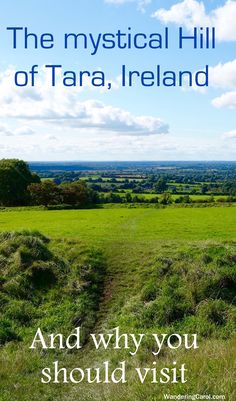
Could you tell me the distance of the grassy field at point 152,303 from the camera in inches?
464

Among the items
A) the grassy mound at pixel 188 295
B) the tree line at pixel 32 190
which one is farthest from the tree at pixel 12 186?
the grassy mound at pixel 188 295

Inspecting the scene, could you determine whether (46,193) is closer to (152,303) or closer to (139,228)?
(139,228)

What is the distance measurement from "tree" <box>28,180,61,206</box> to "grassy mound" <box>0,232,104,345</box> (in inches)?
1517

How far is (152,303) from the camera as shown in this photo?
732 inches

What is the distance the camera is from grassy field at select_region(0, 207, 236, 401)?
38.7 feet

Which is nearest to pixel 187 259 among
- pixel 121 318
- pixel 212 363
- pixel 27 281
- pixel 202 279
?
pixel 202 279

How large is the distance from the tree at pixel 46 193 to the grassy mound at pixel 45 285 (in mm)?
38543

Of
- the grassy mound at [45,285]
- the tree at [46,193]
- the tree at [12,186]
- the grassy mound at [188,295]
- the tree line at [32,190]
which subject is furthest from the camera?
the tree at [12,186]

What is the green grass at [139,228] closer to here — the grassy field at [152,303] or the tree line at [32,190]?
the grassy field at [152,303]

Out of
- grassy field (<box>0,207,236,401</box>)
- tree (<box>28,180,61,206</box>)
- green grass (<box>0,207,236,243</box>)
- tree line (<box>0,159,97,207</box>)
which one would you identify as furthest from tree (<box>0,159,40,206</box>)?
grassy field (<box>0,207,236,401</box>)

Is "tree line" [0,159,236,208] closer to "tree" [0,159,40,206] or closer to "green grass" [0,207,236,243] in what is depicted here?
"tree" [0,159,40,206]

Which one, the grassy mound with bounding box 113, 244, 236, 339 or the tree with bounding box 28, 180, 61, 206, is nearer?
the grassy mound with bounding box 113, 244, 236, 339

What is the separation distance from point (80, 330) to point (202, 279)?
20.0 ft

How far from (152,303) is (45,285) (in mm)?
5181
